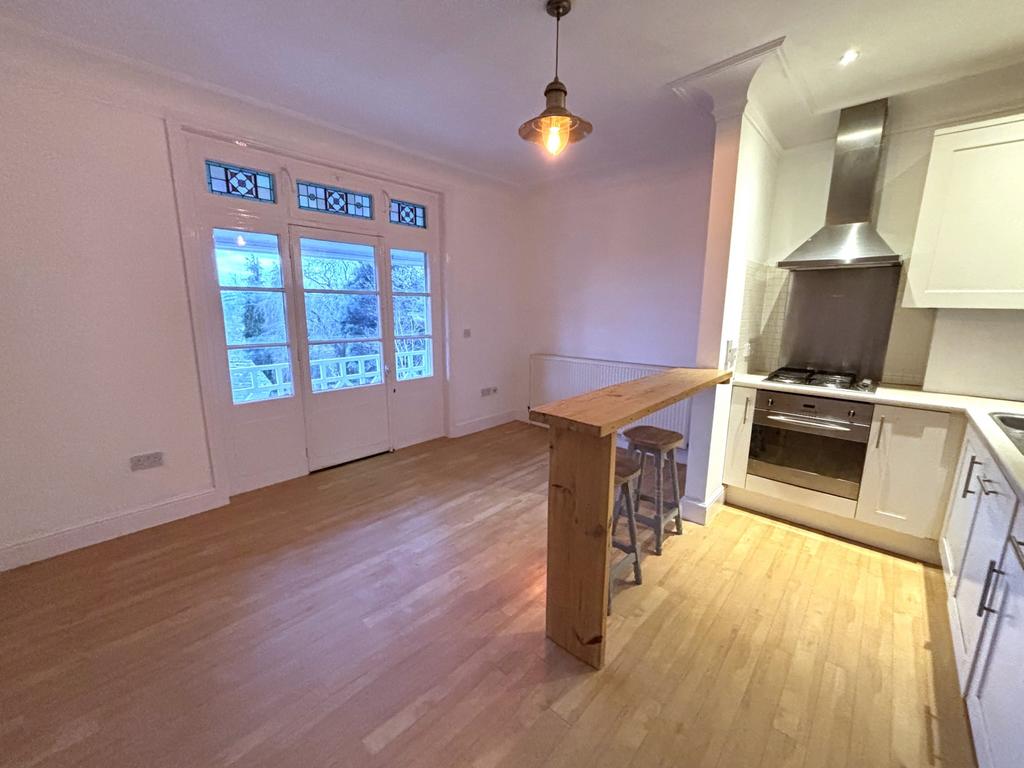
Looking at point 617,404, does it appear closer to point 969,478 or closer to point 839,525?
point 969,478

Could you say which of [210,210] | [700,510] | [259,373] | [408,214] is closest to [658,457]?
[700,510]

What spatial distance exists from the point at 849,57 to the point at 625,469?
2.33 metres

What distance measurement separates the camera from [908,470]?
7.36 ft

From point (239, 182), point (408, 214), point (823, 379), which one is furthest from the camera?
point (408, 214)

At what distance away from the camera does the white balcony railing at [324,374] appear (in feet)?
9.89

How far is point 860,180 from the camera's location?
2615mm

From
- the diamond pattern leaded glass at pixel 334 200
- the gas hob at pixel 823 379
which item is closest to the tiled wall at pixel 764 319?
the gas hob at pixel 823 379

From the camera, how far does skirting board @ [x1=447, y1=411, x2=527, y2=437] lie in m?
4.47

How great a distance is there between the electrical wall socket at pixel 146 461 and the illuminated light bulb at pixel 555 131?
294cm

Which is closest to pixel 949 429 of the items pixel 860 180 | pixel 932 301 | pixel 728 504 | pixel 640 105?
pixel 932 301

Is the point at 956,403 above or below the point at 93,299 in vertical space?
below

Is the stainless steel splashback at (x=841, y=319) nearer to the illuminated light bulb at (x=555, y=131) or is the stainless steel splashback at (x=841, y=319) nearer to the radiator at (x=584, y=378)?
the radiator at (x=584, y=378)

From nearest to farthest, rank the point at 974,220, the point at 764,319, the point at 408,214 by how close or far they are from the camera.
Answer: the point at 974,220 → the point at 764,319 → the point at 408,214

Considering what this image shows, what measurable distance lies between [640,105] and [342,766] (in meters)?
3.52
